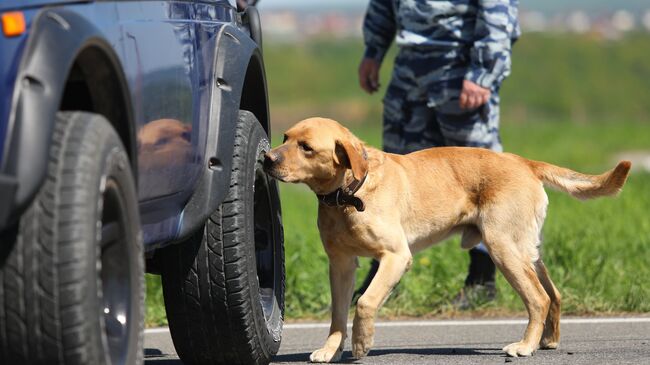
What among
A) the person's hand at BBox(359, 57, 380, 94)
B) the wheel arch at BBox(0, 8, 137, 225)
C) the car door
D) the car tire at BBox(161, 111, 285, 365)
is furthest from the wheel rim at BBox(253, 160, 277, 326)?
Answer: the person's hand at BBox(359, 57, 380, 94)

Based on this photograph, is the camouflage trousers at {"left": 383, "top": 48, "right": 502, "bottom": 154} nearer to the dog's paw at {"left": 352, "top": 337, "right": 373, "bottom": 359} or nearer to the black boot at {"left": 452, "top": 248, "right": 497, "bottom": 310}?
the black boot at {"left": 452, "top": 248, "right": 497, "bottom": 310}

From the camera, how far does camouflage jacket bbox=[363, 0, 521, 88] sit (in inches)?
273

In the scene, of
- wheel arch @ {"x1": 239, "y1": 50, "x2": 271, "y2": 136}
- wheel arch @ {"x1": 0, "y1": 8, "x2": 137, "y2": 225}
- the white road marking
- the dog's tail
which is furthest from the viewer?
the white road marking

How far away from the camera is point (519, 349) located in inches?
221

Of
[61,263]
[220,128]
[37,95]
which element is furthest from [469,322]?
[37,95]

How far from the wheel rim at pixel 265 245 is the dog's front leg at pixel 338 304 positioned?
12.6 inches

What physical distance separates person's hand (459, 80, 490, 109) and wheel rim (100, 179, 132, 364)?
140 inches

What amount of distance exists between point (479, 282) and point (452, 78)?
1.16 meters

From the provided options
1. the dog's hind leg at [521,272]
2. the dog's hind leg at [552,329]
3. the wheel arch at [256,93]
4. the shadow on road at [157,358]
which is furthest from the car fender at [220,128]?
the dog's hind leg at [552,329]

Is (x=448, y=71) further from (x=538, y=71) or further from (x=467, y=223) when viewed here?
(x=538, y=71)

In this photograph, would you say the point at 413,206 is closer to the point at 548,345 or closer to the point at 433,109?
the point at 548,345

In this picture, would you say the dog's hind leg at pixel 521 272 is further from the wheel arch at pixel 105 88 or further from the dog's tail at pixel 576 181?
the wheel arch at pixel 105 88

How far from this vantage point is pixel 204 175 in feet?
14.8

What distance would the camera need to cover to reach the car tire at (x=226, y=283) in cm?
470
